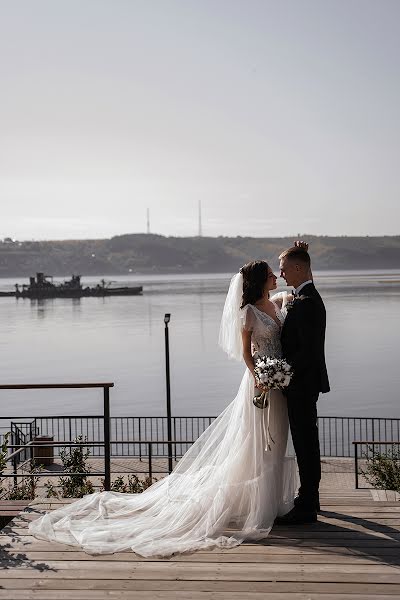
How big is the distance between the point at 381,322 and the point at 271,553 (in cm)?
10041

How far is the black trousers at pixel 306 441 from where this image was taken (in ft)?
20.6

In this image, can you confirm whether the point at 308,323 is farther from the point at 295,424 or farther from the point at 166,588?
the point at 166,588

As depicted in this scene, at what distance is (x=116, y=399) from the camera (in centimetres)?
5191

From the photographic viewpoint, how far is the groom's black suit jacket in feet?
20.2

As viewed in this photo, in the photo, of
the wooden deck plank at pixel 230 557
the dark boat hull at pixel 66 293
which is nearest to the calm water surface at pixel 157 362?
the wooden deck plank at pixel 230 557

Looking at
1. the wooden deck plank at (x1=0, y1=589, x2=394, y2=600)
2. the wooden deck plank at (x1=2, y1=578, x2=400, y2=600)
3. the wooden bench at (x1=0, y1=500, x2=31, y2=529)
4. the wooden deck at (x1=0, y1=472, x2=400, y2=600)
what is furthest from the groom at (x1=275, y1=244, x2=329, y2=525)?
the wooden bench at (x1=0, y1=500, x2=31, y2=529)

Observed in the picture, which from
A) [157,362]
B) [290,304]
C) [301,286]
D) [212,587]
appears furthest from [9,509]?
[157,362]

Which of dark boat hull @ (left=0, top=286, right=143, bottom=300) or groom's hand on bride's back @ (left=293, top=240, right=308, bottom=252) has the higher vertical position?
groom's hand on bride's back @ (left=293, top=240, right=308, bottom=252)

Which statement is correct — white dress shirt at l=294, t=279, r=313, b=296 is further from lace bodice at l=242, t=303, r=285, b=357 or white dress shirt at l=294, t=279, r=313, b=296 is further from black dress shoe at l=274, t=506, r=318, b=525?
black dress shoe at l=274, t=506, r=318, b=525

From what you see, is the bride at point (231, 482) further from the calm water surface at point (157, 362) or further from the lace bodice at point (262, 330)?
the calm water surface at point (157, 362)

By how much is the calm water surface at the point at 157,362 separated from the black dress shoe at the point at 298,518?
38.2m

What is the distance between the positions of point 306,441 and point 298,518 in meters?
0.62

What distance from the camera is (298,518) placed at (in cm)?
621

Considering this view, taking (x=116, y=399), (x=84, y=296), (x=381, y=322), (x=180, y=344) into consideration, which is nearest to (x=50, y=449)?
(x=116, y=399)
